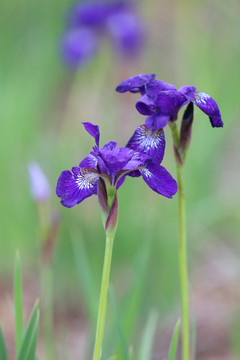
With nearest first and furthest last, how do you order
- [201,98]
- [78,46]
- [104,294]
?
1. [104,294]
2. [201,98]
3. [78,46]

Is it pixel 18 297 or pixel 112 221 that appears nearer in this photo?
pixel 112 221

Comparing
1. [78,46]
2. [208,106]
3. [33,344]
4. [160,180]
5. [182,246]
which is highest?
[78,46]

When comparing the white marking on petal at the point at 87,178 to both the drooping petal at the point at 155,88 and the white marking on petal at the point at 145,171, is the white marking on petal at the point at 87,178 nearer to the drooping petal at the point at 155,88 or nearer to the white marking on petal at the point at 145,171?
the white marking on petal at the point at 145,171

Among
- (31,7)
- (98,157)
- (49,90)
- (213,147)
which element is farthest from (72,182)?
(31,7)

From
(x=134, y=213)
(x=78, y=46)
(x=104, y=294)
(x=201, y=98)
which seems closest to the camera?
(x=104, y=294)

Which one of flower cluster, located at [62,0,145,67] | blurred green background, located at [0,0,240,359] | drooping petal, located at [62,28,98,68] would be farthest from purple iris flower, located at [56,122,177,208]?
drooping petal, located at [62,28,98,68]

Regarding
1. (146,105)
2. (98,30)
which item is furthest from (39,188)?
(98,30)

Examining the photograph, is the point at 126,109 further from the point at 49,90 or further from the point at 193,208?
the point at 193,208

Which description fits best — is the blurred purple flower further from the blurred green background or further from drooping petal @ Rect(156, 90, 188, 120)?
drooping petal @ Rect(156, 90, 188, 120)

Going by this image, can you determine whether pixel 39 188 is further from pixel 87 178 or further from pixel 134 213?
pixel 134 213
